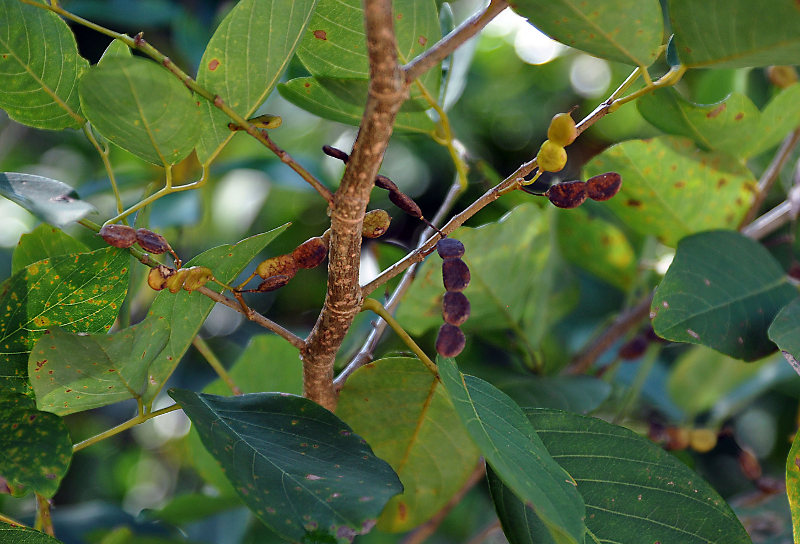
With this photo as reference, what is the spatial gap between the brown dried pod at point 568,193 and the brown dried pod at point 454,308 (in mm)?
123

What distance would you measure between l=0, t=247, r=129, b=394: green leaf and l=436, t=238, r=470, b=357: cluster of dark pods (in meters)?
0.30

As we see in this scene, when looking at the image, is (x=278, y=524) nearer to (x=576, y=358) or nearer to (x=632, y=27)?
(x=632, y=27)

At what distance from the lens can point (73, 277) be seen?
1.99 ft

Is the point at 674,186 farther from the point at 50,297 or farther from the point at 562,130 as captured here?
the point at 50,297

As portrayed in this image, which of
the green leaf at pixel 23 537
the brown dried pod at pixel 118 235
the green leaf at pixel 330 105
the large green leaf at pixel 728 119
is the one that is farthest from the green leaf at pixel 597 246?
the green leaf at pixel 23 537

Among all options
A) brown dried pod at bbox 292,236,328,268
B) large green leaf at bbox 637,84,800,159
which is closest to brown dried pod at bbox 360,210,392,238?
brown dried pod at bbox 292,236,328,268

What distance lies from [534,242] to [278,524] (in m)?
0.62

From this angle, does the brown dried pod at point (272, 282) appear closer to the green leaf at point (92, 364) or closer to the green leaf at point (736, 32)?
the green leaf at point (92, 364)

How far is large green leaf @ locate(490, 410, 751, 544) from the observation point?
604mm

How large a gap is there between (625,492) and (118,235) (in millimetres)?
516

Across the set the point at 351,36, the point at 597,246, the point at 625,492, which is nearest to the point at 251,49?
the point at 351,36

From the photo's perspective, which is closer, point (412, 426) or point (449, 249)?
point (449, 249)

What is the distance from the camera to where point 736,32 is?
578mm

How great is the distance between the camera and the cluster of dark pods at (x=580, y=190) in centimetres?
58
